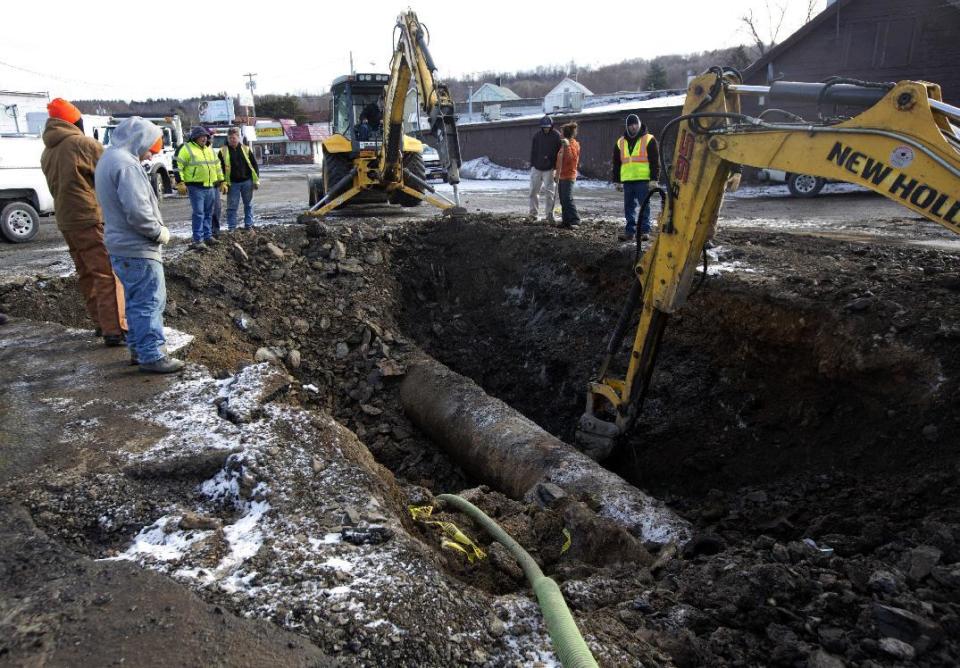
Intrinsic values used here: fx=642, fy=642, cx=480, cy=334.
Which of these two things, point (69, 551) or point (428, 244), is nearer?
point (69, 551)

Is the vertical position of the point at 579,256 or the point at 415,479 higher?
the point at 579,256

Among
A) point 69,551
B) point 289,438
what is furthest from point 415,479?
point 69,551

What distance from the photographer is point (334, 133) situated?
1285 centimetres

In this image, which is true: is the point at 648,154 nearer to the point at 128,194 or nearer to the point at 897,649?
the point at 128,194

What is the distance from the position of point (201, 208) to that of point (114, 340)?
4063 millimetres

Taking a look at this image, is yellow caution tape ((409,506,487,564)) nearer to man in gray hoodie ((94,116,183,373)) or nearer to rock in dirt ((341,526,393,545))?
rock in dirt ((341,526,393,545))

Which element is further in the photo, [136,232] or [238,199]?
[238,199]

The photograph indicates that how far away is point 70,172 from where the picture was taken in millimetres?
4977

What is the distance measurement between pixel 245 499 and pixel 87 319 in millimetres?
4327

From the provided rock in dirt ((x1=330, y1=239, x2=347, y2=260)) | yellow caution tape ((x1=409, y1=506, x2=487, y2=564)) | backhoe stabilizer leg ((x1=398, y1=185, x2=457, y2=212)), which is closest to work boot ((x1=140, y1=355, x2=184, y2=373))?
yellow caution tape ((x1=409, y1=506, x2=487, y2=564))

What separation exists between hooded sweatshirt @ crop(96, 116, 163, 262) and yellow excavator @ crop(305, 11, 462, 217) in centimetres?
561

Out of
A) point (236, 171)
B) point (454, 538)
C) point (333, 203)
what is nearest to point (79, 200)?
point (454, 538)

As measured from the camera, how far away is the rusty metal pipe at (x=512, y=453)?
12.5ft

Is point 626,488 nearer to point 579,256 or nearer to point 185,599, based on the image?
point 185,599
